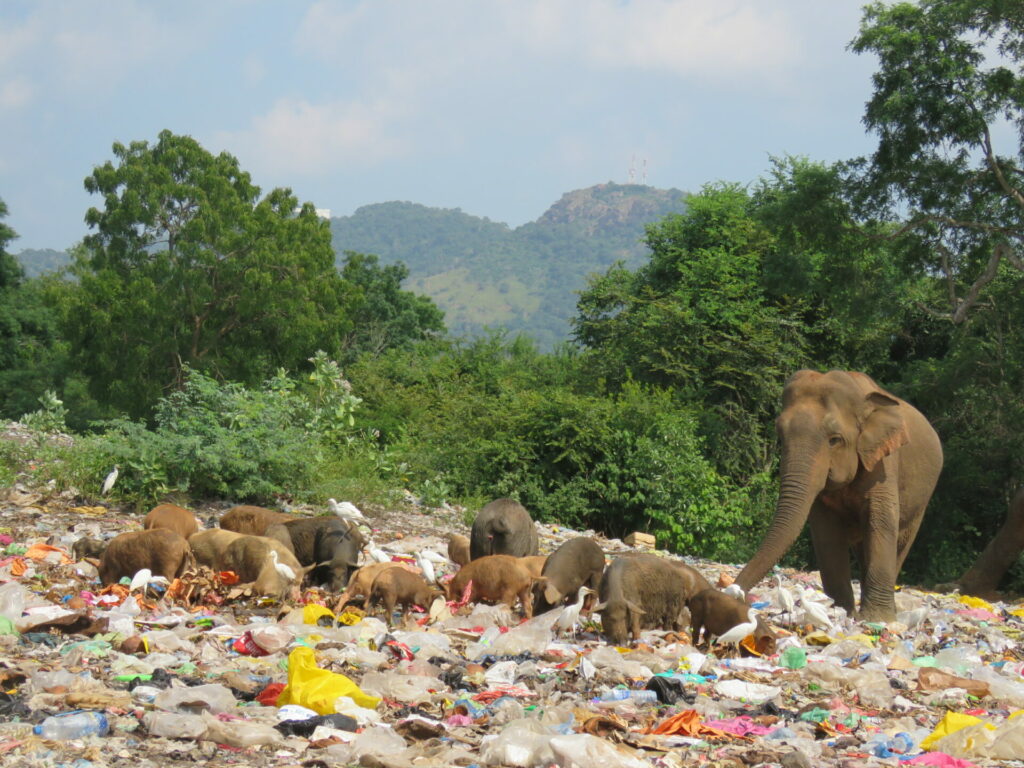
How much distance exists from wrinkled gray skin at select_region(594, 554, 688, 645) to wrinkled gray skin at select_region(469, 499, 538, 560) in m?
2.20

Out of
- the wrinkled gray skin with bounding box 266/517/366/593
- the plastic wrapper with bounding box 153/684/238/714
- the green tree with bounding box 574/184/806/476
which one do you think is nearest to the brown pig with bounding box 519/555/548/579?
the wrinkled gray skin with bounding box 266/517/366/593

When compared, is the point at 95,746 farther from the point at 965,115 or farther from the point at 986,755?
the point at 965,115

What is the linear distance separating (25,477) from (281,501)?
9.47 feet

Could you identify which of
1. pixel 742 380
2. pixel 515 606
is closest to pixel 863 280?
pixel 742 380

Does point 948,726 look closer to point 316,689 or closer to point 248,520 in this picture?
point 316,689

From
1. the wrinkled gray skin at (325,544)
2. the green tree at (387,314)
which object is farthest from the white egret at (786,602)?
the green tree at (387,314)

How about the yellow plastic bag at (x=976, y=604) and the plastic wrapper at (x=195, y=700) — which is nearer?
the plastic wrapper at (x=195, y=700)

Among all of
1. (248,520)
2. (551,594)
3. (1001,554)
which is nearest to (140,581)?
(248,520)

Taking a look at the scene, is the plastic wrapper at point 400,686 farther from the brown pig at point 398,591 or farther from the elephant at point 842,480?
the elephant at point 842,480

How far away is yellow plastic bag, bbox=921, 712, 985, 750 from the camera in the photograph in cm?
500

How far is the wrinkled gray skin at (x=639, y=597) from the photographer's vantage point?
688cm

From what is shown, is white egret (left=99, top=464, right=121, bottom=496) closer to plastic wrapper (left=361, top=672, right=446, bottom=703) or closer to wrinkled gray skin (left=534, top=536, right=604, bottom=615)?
wrinkled gray skin (left=534, top=536, right=604, bottom=615)

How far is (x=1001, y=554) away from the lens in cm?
1415

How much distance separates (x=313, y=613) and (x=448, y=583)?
1411 millimetres
